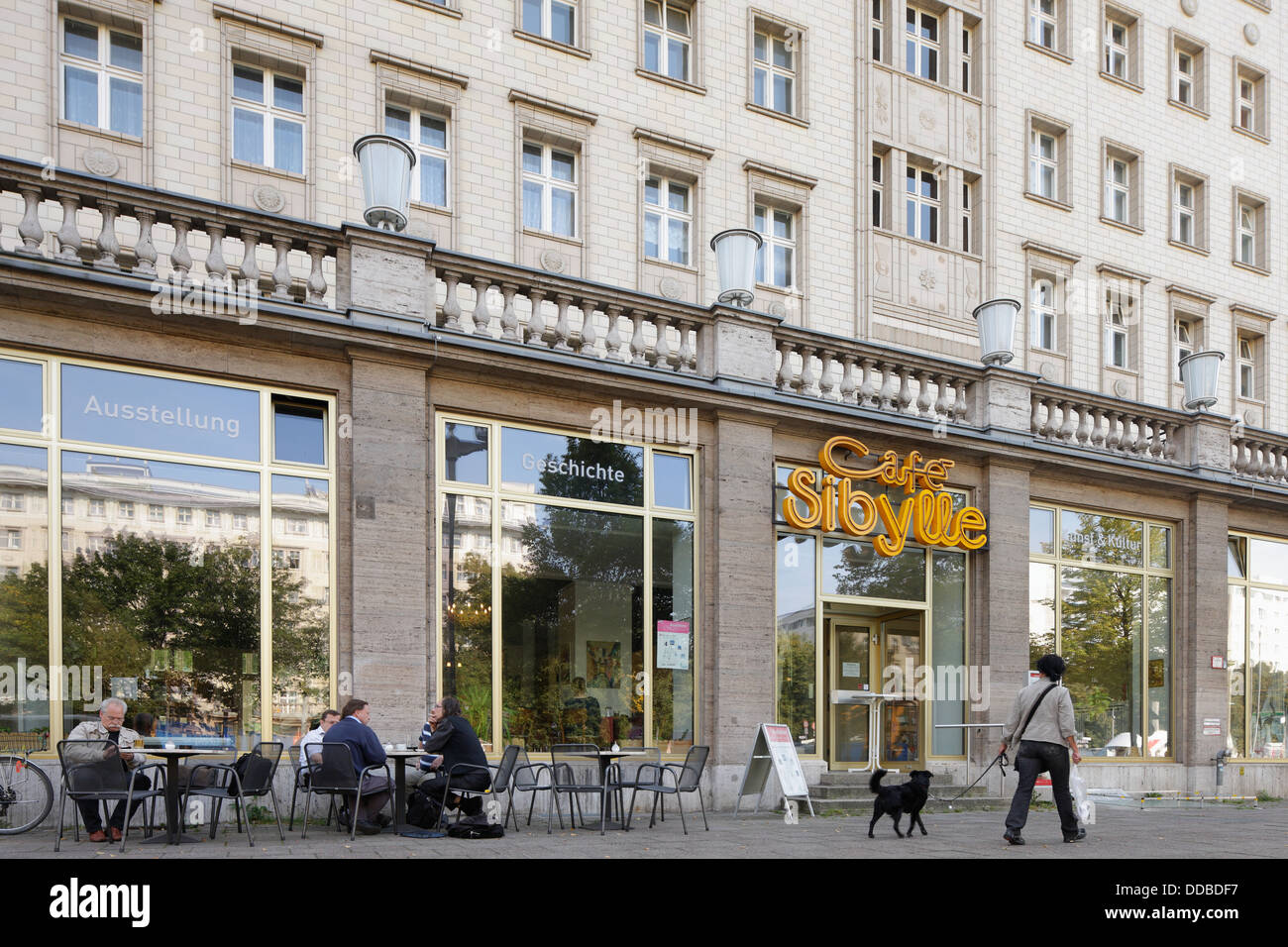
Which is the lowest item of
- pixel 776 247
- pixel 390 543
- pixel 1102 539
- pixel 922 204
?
pixel 1102 539

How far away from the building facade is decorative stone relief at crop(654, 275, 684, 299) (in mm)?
159

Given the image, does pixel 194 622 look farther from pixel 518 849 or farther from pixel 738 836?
pixel 738 836

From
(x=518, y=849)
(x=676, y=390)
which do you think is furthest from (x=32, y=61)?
(x=518, y=849)

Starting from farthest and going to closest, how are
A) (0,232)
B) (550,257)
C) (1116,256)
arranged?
(1116,256) < (550,257) < (0,232)

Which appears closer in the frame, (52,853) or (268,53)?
(52,853)

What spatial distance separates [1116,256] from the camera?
21828 mm

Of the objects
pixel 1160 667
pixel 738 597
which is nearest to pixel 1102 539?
pixel 1160 667

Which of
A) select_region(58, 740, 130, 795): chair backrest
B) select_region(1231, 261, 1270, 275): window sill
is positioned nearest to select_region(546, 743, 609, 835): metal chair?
select_region(58, 740, 130, 795): chair backrest

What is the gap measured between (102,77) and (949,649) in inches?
523

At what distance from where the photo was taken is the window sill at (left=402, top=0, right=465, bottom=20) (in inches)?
596

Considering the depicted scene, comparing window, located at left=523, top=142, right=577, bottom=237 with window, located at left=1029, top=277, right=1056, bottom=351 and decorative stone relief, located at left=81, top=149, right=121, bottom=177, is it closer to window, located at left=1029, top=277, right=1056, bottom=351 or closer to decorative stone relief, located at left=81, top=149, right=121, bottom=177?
decorative stone relief, located at left=81, top=149, right=121, bottom=177

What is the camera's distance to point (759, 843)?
10328 millimetres

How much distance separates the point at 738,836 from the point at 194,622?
5687 millimetres

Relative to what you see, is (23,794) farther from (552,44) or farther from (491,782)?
(552,44)
